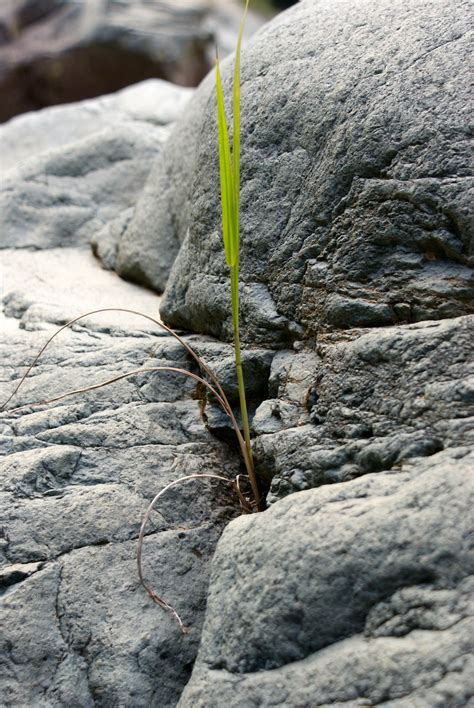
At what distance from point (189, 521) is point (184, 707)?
0.43 m

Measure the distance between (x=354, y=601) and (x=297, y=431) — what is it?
41 cm

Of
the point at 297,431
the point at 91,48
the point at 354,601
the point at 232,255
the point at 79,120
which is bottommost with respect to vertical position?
the point at 354,601

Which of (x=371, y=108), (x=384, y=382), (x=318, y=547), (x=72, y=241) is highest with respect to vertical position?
(x=371, y=108)

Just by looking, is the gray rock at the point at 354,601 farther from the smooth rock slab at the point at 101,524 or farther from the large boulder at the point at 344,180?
the large boulder at the point at 344,180

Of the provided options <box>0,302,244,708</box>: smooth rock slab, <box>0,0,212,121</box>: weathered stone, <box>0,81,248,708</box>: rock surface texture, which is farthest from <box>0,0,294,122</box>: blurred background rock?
<box>0,302,244,708</box>: smooth rock slab

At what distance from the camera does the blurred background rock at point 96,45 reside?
6.62 m

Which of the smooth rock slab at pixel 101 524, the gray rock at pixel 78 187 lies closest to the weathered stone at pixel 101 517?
the smooth rock slab at pixel 101 524

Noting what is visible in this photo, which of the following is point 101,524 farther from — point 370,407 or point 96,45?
point 96,45

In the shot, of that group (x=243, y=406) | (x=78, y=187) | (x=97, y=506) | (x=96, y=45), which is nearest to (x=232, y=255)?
(x=243, y=406)

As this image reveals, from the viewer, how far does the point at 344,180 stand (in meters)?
1.65

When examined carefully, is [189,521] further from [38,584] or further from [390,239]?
[390,239]

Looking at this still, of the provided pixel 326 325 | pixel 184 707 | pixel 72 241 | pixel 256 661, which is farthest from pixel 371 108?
pixel 72 241

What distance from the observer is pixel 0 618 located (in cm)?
149

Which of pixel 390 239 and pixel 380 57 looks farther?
pixel 380 57
